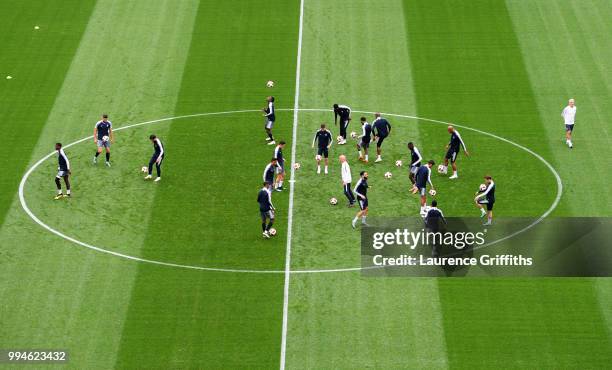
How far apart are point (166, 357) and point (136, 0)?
30499mm

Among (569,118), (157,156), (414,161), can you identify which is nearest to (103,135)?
(157,156)

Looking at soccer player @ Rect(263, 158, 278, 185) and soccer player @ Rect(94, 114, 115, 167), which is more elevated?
soccer player @ Rect(94, 114, 115, 167)

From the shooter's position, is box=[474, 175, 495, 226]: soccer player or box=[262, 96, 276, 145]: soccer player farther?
box=[262, 96, 276, 145]: soccer player

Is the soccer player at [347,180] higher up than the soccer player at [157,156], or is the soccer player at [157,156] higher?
the soccer player at [157,156]

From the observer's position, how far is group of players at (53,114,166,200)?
4259cm

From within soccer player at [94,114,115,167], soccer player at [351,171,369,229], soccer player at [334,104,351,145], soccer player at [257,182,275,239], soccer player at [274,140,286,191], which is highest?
soccer player at [334,104,351,145]

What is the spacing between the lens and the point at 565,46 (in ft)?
184

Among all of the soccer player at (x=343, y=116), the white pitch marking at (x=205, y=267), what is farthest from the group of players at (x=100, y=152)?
the soccer player at (x=343, y=116)

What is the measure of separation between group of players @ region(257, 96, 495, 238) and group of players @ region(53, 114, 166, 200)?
4.21 m

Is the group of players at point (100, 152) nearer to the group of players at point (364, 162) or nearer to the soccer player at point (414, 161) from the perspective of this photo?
the group of players at point (364, 162)

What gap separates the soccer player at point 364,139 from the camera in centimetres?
4578

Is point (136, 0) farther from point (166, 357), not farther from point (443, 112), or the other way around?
point (166, 357)

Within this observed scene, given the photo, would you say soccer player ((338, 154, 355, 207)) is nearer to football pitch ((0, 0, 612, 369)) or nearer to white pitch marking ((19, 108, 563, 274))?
football pitch ((0, 0, 612, 369))

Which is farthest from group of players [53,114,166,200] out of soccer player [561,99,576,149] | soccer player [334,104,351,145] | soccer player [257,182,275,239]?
soccer player [561,99,576,149]
